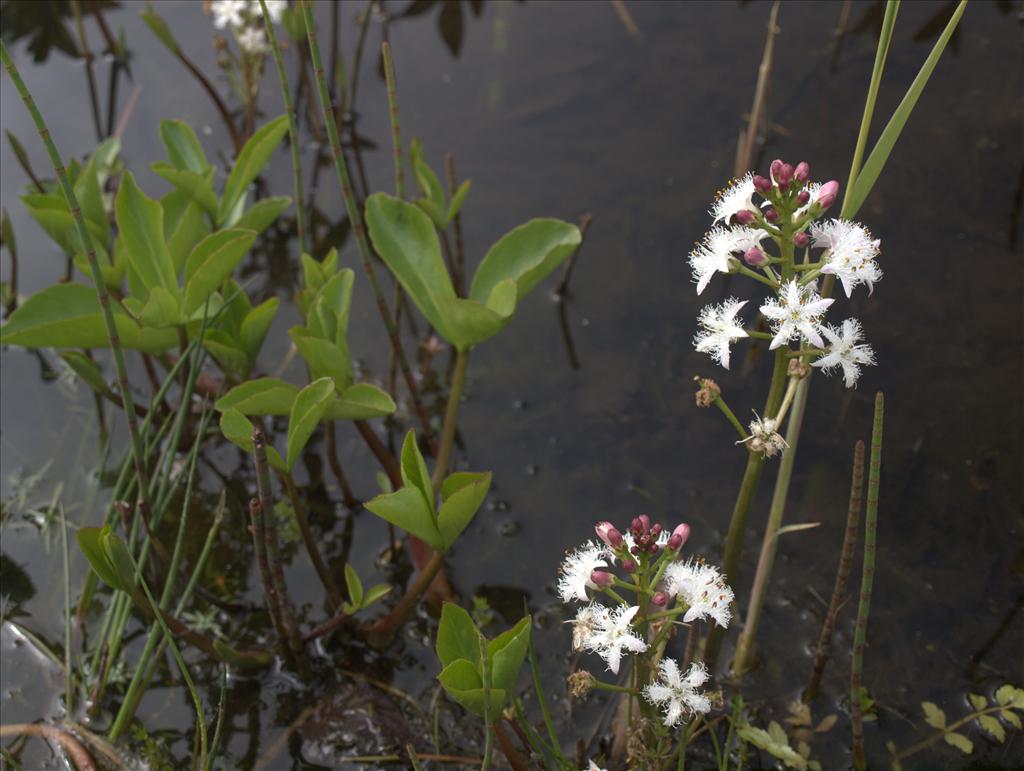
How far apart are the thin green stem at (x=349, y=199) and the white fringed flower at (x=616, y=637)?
2.77ft

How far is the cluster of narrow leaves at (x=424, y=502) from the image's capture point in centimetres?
140

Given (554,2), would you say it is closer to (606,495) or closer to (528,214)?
(528,214)

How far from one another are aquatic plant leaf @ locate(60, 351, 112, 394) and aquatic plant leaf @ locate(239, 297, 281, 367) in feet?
0.95

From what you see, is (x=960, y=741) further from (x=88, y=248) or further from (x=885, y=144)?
(x=88, y=248)

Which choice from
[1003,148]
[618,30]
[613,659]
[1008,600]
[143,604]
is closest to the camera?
[613,659]

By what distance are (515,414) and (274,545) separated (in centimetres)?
68

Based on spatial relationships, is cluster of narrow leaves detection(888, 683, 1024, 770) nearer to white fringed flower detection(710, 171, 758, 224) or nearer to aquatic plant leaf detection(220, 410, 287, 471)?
white fringed flower detection(710, 171, 758, 224)

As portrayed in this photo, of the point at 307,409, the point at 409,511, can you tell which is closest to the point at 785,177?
the point at 409,511

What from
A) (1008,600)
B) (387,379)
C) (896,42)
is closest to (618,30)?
(896,42)

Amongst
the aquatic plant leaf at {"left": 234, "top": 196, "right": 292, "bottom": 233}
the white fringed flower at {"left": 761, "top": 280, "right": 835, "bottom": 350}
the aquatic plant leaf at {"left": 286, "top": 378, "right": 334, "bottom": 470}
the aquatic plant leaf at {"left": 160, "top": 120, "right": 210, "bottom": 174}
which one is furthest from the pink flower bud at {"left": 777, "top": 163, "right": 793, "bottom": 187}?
the aquatic plant leaf at {"left": 160, "top": 120, "right": 210, "bottom": 174}

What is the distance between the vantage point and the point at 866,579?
1.42 meters

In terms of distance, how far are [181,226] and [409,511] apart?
0.81 meters

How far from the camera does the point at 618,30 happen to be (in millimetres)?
2832

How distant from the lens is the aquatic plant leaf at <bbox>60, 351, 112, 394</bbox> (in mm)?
1809
